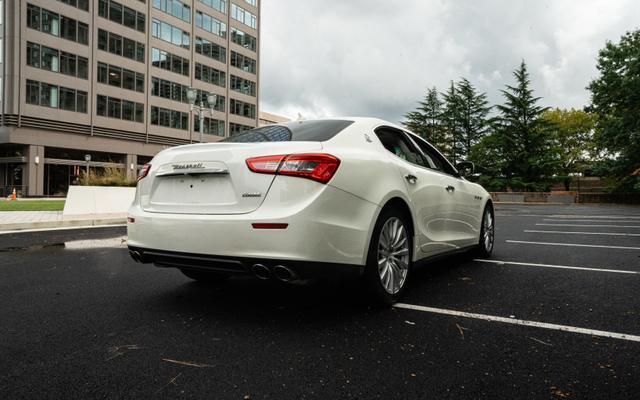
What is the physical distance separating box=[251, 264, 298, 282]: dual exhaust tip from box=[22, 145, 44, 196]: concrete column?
37244mm

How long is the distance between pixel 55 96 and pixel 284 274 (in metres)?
38.6

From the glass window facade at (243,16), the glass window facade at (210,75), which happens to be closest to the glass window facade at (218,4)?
the glass window facade at (243,16)

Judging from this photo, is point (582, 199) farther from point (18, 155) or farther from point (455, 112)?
point (18, 155)

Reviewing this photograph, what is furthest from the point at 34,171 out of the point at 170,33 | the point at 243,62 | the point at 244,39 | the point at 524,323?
the point at 524,323

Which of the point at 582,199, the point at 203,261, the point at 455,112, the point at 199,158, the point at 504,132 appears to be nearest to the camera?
the point at 203,261

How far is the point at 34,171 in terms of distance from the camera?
3369 cm

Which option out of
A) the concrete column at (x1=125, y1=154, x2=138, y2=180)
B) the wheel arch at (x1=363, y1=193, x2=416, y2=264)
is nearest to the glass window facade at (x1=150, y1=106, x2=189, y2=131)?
the concrete column at (x1=125, y1=154, x2=138, y2=180)

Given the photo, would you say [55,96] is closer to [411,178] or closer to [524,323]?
[411,178]

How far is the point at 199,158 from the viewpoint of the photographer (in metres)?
3.31

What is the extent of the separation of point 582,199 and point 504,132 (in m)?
8.26

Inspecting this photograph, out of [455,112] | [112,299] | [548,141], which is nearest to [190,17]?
[455,112]

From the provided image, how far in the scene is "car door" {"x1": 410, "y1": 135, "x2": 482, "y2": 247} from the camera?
4.84 metres

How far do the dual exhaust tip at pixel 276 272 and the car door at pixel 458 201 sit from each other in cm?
238

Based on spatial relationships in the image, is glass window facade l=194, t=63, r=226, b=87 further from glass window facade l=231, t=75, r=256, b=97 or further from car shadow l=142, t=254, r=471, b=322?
car shadow l=142, t=254, r=471, b=322
